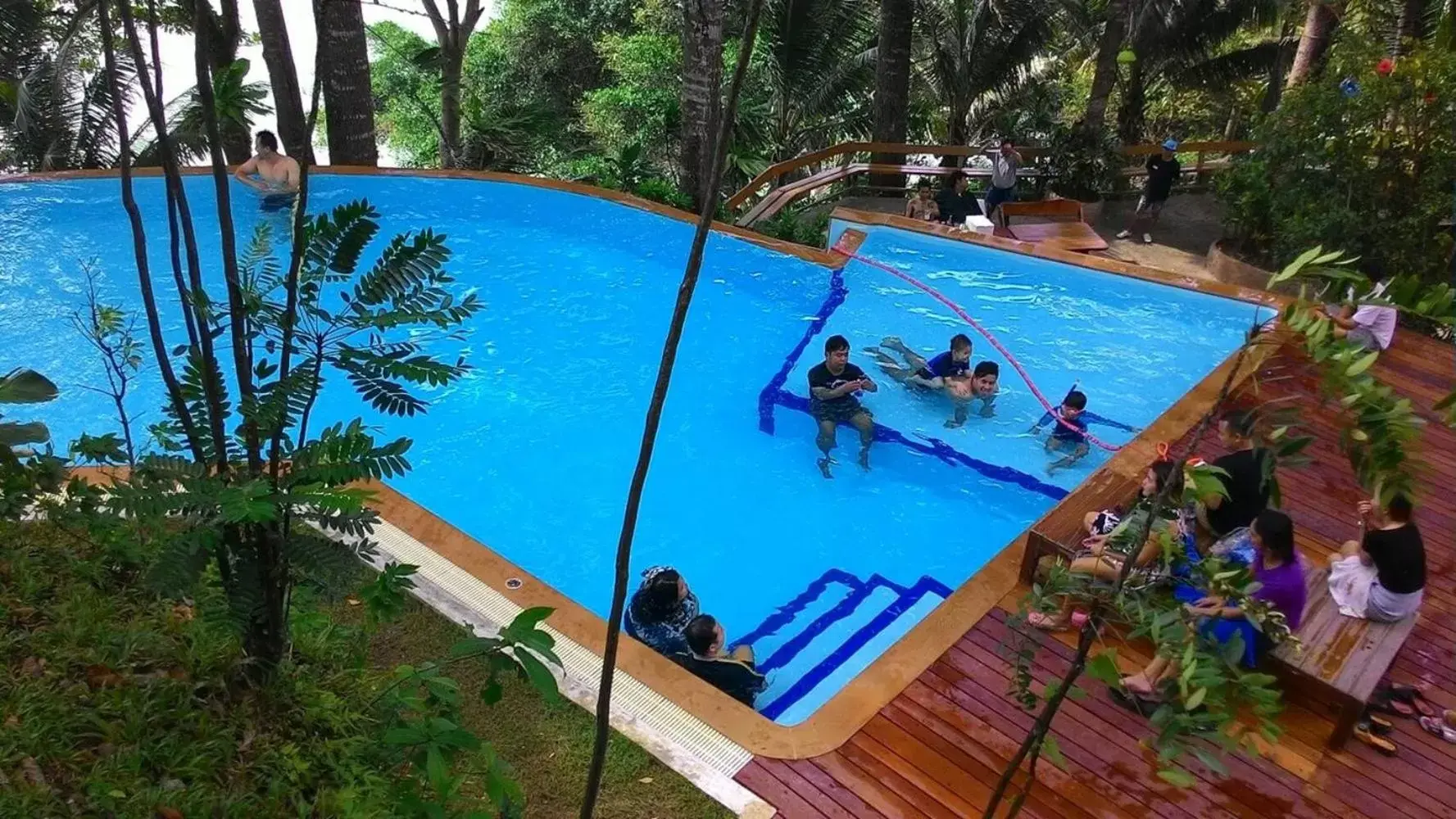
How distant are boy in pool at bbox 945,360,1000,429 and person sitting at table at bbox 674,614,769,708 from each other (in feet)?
13.5

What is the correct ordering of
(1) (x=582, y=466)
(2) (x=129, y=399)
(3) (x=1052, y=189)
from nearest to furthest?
(1) (x=582, y=466), (2) (x=129, y=399), (3) (x=1052, y=189)

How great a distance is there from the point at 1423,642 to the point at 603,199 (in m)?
10.4

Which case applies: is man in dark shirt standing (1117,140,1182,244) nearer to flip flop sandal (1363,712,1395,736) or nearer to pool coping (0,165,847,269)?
pool coping (0,165,847,269)

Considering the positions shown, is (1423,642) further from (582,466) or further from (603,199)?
(603,199)

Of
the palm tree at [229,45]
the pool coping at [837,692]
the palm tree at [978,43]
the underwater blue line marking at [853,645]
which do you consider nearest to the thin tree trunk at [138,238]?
the pool coping at [837,692]

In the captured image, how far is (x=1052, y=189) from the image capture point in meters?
14.2

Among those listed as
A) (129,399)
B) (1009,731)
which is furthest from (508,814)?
(129,399)

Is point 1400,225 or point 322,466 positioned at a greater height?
point 1400,225

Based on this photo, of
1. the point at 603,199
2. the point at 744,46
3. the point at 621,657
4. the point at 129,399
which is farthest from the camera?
the point at 603,199

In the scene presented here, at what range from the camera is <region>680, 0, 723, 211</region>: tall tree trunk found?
1136cm

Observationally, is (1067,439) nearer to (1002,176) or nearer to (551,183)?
(1002,176)

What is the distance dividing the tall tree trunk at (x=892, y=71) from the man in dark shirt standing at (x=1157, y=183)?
3666 mm

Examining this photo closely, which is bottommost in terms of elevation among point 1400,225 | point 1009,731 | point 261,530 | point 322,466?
point 1009,731

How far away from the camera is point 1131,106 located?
1543 cm
